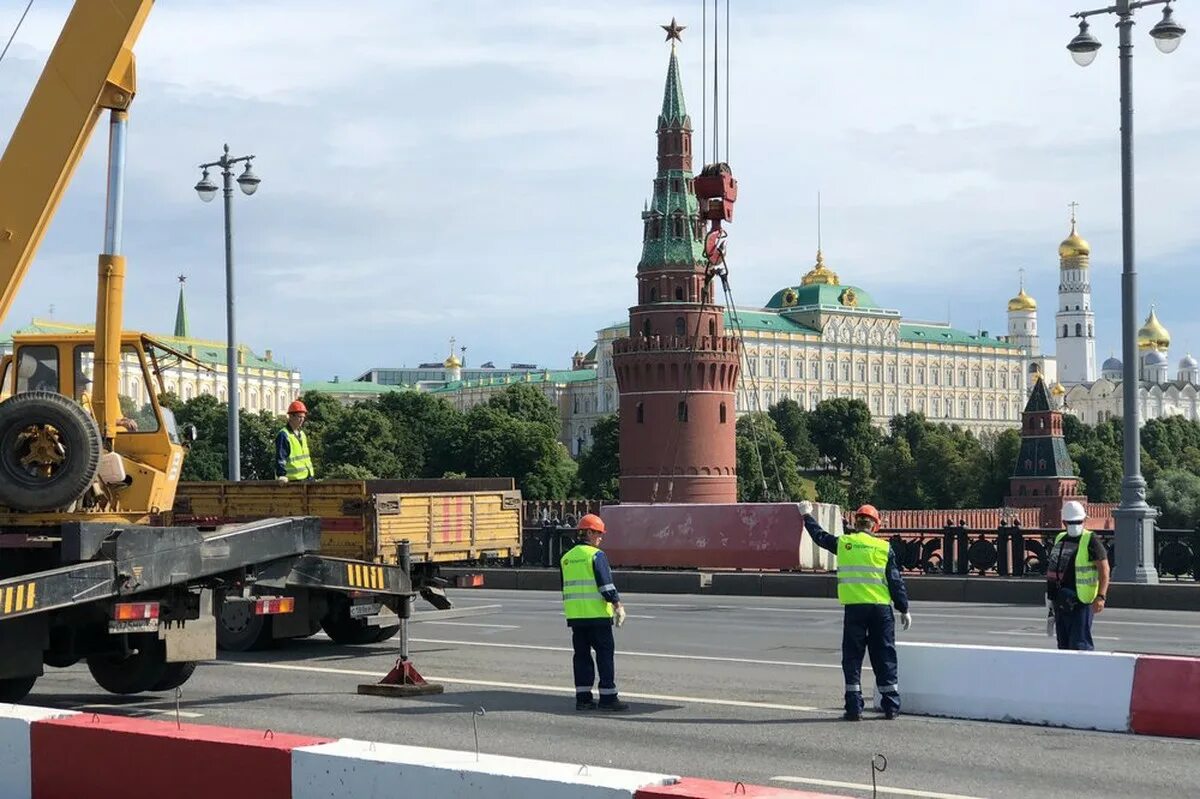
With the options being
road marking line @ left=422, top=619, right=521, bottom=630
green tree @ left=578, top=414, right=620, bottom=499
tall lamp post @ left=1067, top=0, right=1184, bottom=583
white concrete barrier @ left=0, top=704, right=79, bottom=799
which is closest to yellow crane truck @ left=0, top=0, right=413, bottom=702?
white concrete barrier @ left=0, top=704, right=79, bottom=799

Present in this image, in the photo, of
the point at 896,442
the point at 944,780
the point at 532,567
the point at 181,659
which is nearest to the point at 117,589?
the point at 181,659

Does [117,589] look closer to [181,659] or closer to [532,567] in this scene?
[181,659]

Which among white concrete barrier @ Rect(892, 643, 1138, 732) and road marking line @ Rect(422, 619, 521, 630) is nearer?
white concrete barrier @ Rect(892, 643, 1138, 732)

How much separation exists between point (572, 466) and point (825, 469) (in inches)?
1817

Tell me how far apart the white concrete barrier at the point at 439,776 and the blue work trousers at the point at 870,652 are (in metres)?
5.11

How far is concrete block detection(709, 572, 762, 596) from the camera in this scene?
29.4 metres

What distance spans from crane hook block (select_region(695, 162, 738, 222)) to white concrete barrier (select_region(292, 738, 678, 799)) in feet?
62.3

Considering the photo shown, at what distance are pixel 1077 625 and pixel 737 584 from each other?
16126mm

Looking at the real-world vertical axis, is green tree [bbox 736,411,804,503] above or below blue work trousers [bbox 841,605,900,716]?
above

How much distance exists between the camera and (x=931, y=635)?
63.9ft

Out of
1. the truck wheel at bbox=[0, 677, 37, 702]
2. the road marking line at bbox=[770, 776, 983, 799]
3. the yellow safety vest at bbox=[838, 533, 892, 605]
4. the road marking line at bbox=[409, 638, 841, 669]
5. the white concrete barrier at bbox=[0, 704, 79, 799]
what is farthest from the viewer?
the road marking line at bbox=[409, 638, 841, 669]

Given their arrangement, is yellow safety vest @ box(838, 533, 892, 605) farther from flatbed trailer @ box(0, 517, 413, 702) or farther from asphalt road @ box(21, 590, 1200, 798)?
flatbed trailer @ box(0, 517, 413, 702)

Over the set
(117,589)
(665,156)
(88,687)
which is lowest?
(88,687)

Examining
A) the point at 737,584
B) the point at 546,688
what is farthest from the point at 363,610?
the point at 737,584
